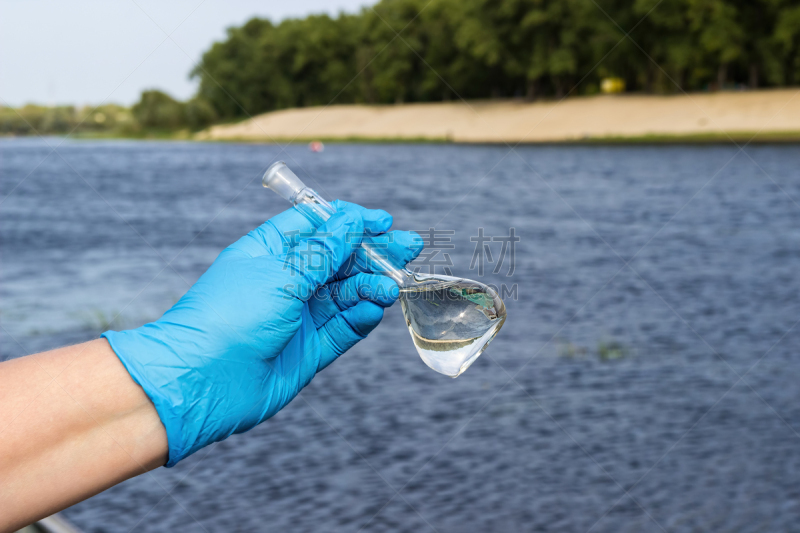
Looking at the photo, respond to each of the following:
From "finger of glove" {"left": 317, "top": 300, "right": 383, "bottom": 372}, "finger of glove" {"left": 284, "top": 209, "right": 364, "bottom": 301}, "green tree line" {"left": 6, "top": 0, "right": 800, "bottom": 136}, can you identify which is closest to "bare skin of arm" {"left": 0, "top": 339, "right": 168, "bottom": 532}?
"finger of glove" {"left": 284, "top": 209, "right": 364, "bottom": 301}

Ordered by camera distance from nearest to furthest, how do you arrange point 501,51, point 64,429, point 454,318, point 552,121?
point 64,429, point 454,318, point 552,121, point 501,51

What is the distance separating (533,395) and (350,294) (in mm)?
4120

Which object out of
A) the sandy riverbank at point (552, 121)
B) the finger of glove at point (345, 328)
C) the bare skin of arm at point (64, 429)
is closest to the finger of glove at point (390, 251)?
the finger of glove at point (345, 328)

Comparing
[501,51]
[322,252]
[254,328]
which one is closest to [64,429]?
[254,328]

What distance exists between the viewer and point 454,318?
215 cm

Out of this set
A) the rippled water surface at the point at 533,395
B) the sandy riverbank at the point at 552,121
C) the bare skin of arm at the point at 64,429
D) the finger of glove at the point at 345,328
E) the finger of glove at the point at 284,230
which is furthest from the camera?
the sandy riverbank at the point at 552,121

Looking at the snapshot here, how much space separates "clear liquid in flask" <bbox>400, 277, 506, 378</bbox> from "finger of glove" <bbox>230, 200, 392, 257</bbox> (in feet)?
0.89

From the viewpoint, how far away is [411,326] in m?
2.28

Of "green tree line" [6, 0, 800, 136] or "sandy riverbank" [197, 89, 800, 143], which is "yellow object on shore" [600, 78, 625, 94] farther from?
"sandy riverbank" [197, 89, 800, 143]

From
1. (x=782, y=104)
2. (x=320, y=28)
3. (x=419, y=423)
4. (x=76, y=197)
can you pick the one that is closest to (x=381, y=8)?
(x=320, y=28)

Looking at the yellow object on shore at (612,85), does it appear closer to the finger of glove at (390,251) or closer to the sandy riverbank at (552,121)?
the sandy riverbank at (552,121)

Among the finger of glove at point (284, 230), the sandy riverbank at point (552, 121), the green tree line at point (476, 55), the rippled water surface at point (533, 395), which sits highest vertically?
the green tree line at point (476, 55)

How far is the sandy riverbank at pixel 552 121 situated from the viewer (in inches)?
1485

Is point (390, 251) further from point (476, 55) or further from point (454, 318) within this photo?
point (476, 55)
